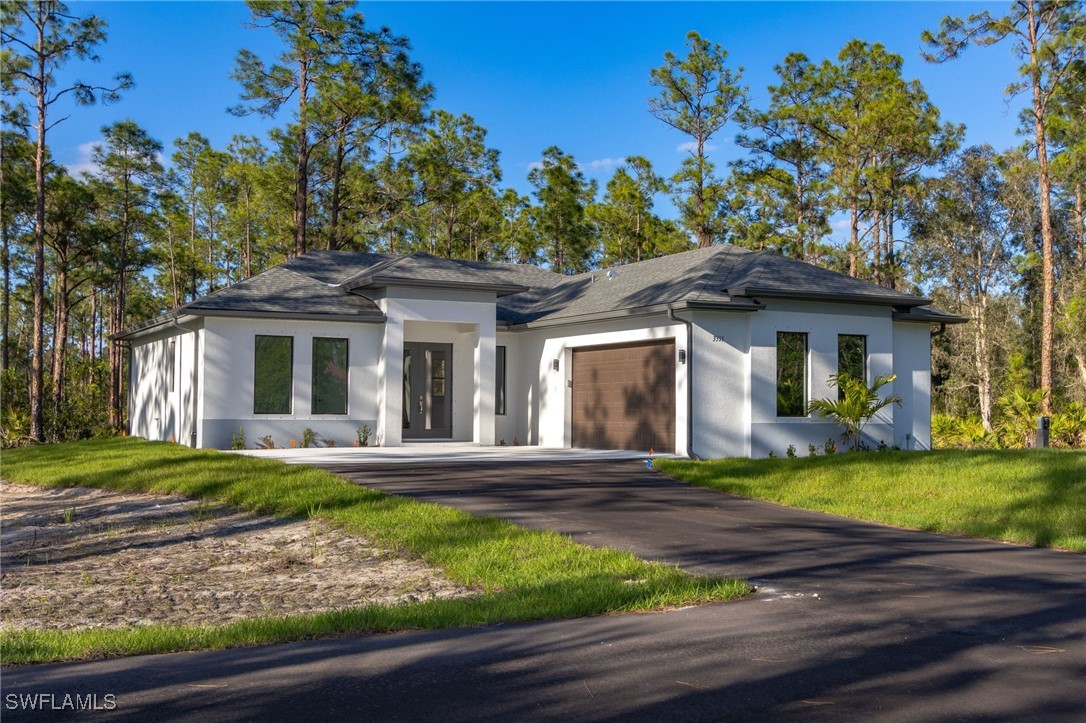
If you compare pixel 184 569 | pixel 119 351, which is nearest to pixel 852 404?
pixel 184 569

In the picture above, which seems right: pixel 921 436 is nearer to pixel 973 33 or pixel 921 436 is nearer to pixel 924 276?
pixel 973 33

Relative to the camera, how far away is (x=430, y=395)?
2383cm

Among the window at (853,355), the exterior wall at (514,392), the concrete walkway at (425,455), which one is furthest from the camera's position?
the exterior wall at (514,392)

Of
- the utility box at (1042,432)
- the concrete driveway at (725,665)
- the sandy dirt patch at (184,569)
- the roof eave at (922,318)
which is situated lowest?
the sandy dirt patch at (184,569)

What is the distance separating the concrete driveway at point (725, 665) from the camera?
4.63 meters

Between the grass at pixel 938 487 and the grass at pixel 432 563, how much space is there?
15.7ft

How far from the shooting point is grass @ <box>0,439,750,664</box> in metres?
6.13

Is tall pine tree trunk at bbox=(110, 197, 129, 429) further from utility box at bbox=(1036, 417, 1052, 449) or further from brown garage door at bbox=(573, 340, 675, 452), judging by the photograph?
utility box at bbox=(1036, 417, 1052, 449)

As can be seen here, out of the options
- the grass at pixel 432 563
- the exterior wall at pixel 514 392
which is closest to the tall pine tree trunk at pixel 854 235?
the exterior wall at pixel 514 392

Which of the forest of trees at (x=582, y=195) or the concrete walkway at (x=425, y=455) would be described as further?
the forest of trees at (x=582, y=195)

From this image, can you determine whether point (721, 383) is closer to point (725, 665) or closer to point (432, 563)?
point (432, 563)

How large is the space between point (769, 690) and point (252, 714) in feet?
8.38

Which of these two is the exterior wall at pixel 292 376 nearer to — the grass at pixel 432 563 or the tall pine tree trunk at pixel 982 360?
the grass at pixel 432 563

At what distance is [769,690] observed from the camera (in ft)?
16.0
